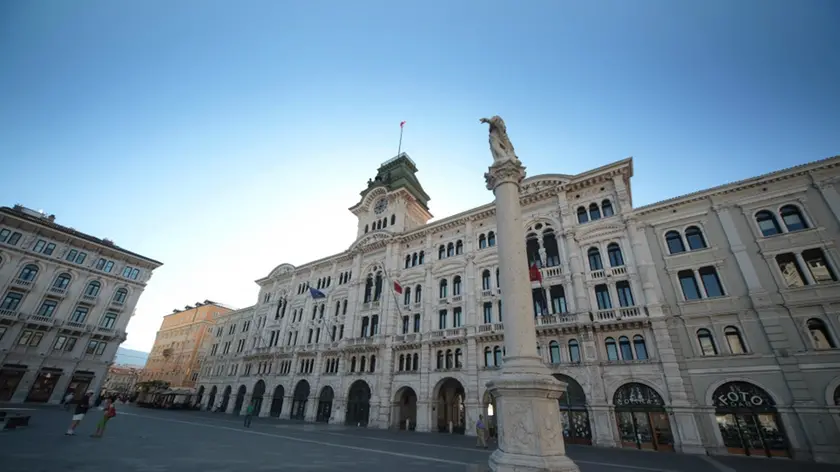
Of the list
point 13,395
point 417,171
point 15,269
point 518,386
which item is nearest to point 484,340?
point 518,386

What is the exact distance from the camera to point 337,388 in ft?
108

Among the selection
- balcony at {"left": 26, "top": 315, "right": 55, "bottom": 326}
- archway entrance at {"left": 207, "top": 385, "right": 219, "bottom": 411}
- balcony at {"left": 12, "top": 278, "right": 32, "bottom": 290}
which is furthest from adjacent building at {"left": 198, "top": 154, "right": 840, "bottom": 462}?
balcony at {"left": 12, "top": 278, "right": 32, "bottom": 290}

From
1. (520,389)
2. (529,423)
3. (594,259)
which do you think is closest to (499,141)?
(520,389)

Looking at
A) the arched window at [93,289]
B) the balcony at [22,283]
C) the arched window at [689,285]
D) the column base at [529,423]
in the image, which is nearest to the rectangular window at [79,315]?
the arched window at [93,289]

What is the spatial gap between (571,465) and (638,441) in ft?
51.1

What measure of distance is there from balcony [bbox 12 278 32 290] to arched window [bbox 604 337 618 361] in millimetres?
54717

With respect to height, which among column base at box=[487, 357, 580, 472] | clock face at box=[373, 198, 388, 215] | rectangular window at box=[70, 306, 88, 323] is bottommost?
column base at box=[487, 357, 580, 472]

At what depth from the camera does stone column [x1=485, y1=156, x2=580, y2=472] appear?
8.09 meters

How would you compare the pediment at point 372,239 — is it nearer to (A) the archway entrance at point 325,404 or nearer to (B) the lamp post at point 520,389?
(A) the archway entrance at point 325,404

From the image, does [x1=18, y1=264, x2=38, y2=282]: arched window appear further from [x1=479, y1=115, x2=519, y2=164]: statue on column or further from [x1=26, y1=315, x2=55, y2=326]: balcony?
[x1=479, y1=115, x2=519, y2=164]: statue on column

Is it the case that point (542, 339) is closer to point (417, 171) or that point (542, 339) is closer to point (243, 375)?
point (417, 171)

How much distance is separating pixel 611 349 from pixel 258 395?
3816cm

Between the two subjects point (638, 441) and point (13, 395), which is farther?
point (13, 395)

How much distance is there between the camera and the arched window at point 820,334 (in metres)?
17.2
